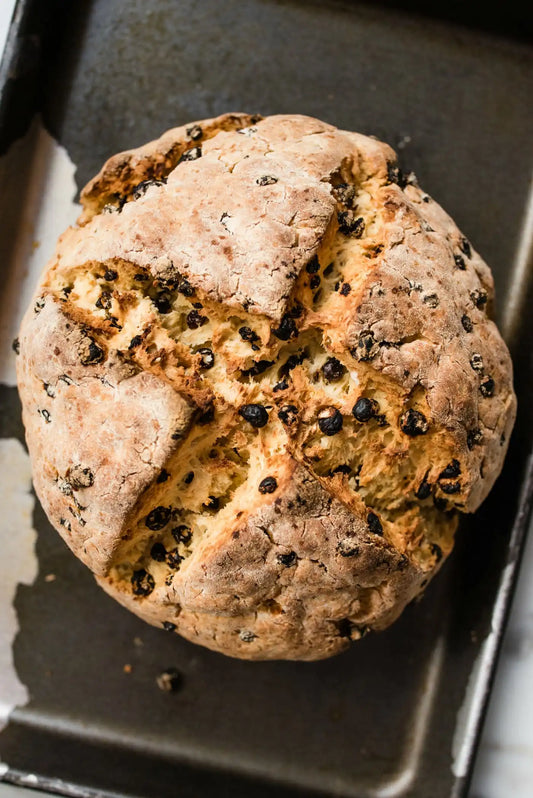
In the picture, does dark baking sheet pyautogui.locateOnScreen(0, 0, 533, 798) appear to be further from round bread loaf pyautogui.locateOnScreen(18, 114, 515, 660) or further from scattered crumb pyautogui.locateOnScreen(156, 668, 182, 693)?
round bread loaf pyautogui.locateOnScreen(18, 114, 515, 660)

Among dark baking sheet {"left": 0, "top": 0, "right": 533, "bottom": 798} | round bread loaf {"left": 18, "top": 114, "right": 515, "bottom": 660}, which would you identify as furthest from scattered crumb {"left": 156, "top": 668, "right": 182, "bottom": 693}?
round bread loaf {"left": 18, "top": 114, "right": 515, "bottom": 660}

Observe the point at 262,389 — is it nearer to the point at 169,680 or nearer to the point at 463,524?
the point at 463,524

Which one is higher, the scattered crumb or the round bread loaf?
the round bread loaf

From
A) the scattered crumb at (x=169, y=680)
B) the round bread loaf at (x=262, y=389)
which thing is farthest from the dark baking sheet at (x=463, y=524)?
the round bread loaf at (x=262, y=389)

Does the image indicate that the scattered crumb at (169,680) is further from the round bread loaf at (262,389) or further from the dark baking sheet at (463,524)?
the round bread loaf at (262,389)

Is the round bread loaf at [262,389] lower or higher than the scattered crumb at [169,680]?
higher

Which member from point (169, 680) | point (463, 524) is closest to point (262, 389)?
point (463, 524)
